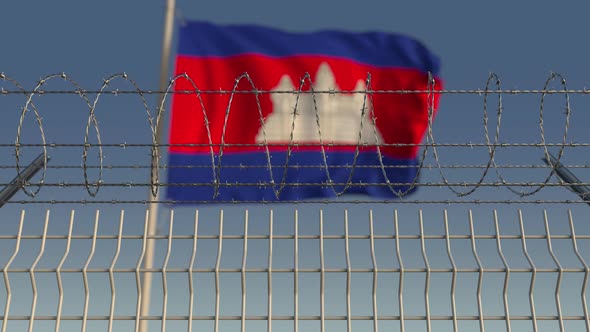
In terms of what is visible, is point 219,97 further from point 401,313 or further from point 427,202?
point 401,313

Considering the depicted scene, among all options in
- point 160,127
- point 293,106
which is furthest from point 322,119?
point 160,127

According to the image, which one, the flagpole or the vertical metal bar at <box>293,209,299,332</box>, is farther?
the flagpole

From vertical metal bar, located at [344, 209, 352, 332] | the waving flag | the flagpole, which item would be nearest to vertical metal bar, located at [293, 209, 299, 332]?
vertical metal bar, located at [344, 209, 352, 332]

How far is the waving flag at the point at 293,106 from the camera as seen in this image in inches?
468

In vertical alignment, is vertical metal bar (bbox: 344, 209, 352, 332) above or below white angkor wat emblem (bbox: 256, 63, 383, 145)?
below

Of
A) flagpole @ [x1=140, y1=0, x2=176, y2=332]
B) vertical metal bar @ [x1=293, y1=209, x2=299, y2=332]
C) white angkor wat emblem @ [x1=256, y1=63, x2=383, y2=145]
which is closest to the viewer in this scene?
vertical metal bar @ [x1=293, y1=209, x2=299, y2=332]

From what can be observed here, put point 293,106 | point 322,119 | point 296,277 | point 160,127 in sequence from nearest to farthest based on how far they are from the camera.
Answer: point 296,277
point 160,127
point 322,119
point 293,106

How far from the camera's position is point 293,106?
1299 cm

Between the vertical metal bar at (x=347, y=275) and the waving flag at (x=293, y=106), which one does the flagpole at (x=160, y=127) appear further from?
the vertical metal bar at (x=347, y=275)

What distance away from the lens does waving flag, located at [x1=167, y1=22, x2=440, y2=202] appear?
1190 cm

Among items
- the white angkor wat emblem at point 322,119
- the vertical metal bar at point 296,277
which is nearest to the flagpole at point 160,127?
the white angkor wat emblem at point 322,119

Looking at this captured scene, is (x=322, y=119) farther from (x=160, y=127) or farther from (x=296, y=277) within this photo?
(x=296, y=277)

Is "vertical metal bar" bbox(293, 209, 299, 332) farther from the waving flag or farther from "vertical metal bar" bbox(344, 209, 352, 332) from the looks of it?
the waving flag

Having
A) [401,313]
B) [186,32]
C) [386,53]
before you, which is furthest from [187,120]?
[401,313]
